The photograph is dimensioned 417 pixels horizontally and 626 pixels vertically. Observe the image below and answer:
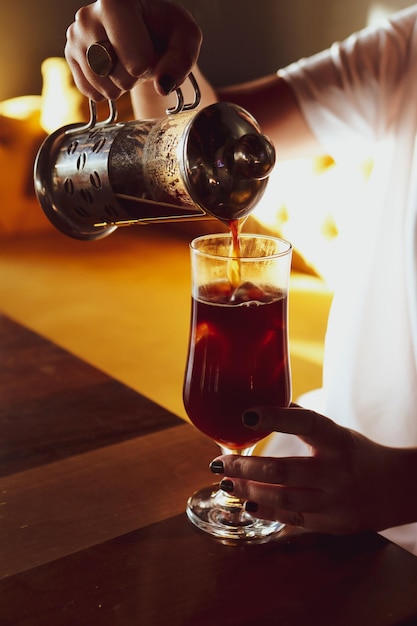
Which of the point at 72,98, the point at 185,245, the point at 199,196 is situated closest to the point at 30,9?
the point at 72,98

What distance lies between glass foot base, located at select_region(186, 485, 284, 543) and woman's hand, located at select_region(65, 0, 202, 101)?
43cm

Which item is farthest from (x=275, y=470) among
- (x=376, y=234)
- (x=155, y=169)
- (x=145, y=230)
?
(x=145, y=230)

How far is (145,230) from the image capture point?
3598mm

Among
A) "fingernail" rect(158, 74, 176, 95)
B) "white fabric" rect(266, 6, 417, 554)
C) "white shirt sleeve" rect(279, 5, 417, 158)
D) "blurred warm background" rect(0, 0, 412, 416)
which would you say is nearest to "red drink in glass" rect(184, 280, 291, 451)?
"fingernail" rect(158, 74, 176, 95)

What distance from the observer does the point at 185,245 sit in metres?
3.39

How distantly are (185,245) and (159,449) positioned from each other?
2581 millimetres

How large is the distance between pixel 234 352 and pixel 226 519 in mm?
157

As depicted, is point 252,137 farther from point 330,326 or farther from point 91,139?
point 330,326

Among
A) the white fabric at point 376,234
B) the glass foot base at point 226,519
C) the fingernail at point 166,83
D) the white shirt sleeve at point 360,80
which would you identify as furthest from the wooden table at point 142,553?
the white shirt sleeve at point 360,80

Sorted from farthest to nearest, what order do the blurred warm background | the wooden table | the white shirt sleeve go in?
the blurred warm background → the white shirt sleeve → the wooden table

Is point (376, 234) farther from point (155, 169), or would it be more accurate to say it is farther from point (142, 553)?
point (142, 553)

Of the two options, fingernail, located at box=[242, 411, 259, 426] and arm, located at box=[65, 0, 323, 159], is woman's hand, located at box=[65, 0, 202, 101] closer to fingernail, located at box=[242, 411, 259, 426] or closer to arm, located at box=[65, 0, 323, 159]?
arm, located at box=[65, 0, 323, 159]

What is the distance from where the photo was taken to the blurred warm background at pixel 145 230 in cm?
232

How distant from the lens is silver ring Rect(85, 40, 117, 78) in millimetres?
826
